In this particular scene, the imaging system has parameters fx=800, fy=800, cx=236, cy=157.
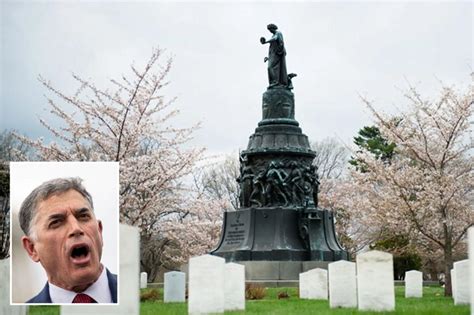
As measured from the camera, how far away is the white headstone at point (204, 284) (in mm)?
13219

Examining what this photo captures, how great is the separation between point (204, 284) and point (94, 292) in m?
2.72

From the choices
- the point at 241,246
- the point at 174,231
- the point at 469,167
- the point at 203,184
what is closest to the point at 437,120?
the point at 469,167

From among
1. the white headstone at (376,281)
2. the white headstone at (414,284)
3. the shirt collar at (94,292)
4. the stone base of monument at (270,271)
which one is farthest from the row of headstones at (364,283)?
the shirt collar at (94,292)

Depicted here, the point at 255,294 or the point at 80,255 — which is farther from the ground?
the point at 80,255

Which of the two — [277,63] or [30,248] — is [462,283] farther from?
[277,63]

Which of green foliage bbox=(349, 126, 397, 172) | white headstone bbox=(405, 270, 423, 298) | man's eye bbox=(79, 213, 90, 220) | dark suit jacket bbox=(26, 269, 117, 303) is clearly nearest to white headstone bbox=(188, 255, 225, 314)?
dark suit jacket bbox=(26, 269, 117, 303)

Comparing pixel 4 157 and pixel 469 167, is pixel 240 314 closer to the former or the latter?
pixel 469 167

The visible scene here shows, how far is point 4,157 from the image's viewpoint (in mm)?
32375

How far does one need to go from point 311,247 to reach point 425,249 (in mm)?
9571

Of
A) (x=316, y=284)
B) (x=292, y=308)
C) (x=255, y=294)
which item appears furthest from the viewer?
(x=255, y=294)

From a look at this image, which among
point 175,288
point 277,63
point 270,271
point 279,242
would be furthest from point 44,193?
point 277,63

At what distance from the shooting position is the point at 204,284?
13.2m

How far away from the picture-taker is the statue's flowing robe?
938 inches

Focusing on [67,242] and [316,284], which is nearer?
[67,242]
